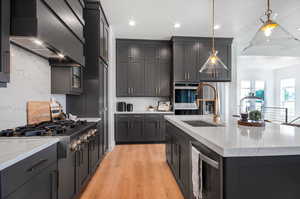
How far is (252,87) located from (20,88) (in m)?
10.1

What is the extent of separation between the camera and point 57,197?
1378 mm

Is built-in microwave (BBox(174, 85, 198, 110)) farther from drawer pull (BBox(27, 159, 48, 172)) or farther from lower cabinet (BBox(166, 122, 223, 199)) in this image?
drawer pull (BBox(27, 159, 48, 172))

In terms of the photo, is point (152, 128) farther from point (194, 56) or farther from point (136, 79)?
point (194, 56)

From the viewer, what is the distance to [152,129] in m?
4.22

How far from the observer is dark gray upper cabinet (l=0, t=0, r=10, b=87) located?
1.16 meters

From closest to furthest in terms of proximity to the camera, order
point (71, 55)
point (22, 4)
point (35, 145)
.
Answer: point (35, 145), point (22, 4), point (71, 55)

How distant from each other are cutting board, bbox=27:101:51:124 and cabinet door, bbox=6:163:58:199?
1008 millimetres

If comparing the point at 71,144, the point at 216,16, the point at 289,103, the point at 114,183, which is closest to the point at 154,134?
the point at 114,183

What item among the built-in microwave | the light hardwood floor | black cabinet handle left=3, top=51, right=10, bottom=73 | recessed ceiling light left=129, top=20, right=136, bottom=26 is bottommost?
the light hardwood floor

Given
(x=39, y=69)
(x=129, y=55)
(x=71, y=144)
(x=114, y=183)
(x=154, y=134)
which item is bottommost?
(x=114, y=183)

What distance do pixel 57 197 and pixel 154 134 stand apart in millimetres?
3012

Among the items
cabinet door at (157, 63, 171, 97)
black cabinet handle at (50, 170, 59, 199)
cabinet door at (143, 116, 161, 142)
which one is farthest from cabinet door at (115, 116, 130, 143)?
black cabinet handle at (50, 170, 59, 199)

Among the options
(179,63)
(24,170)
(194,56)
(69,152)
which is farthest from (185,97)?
(24,170)

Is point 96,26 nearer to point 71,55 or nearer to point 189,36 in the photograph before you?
point 71,55
